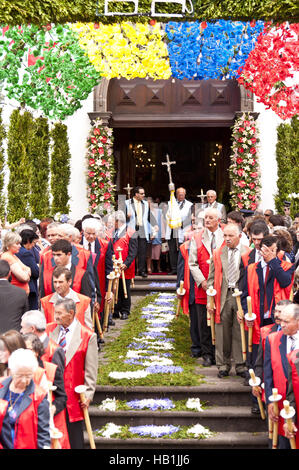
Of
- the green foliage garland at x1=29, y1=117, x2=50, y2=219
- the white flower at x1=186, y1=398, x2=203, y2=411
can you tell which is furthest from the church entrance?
the white flower at x1=186, y1=398, x2=203, y2=411

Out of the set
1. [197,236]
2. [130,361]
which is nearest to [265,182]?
[197,236]

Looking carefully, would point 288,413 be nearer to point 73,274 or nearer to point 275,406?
point 275,406

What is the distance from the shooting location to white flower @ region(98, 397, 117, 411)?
746 cm

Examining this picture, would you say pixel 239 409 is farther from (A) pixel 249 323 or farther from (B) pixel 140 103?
(B) pixel 140 103

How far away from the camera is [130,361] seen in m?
8.57

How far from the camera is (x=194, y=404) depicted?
296 inches

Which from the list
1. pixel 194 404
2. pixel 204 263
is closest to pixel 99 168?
pixel 204 263

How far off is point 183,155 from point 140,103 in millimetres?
3373

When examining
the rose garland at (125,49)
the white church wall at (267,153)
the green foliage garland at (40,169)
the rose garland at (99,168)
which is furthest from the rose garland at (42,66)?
the white church wall at (267,153)

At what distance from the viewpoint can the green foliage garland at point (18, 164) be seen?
13297 mm

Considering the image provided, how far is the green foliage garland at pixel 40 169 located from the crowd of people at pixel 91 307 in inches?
144

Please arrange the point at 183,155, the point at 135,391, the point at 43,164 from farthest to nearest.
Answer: the point at 183,155 < the point at 43,164 < the point at 135,391

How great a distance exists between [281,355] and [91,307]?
3137mm

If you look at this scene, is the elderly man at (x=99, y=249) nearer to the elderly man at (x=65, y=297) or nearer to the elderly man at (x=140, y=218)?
the elderly man at (x=65, y=297)
